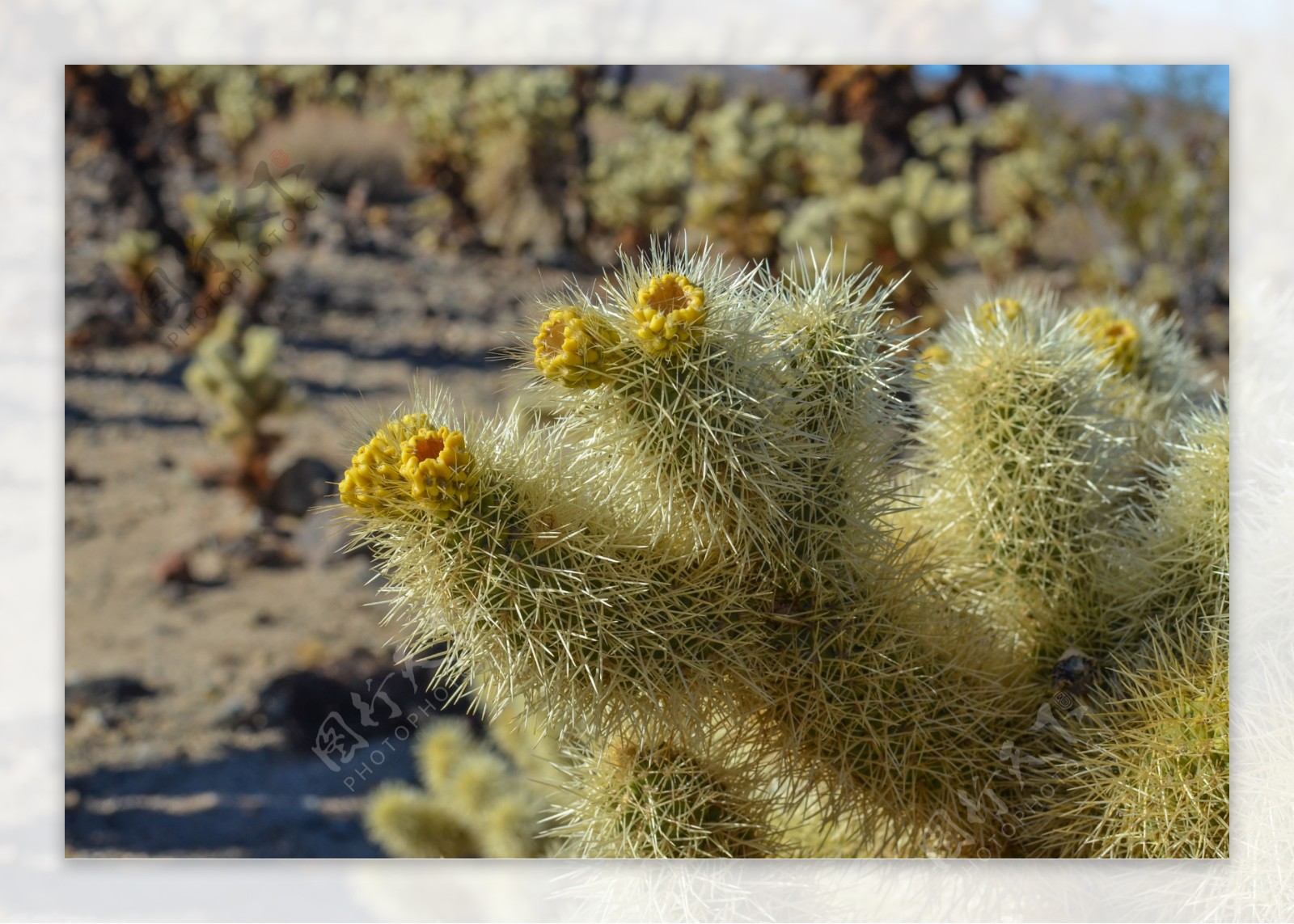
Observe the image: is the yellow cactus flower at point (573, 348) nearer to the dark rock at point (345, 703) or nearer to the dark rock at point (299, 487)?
the dark rock at point (345, 703)

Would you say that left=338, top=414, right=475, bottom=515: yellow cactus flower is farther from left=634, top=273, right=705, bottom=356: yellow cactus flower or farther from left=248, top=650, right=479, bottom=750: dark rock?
left=248, top=650, right=479, bottom=750: dark rock

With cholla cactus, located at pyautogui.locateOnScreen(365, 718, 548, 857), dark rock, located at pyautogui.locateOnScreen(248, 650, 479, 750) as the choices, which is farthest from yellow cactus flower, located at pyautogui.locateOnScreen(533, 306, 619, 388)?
dark rock, located at pyautogui.locateOnScreen(248, 650, 479, 750)

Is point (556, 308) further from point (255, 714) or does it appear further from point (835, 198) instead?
point (835, 198)

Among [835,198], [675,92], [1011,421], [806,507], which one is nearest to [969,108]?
[835,198]

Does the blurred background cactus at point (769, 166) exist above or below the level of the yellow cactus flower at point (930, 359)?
above

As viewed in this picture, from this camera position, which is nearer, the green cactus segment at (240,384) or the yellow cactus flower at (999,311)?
the yellow cactus flower at (999,311)

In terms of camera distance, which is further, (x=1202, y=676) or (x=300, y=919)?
(x=300, y=919)

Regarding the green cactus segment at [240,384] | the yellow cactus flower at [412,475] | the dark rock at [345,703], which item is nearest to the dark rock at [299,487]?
the green cactus segment at [240,384]
